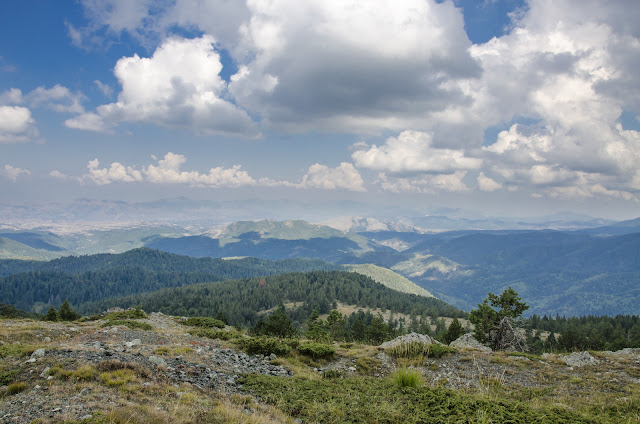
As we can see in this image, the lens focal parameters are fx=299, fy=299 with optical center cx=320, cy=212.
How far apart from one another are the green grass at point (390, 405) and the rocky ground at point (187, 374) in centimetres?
104

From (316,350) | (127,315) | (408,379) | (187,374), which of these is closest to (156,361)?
(187,374)

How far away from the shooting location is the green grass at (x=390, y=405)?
28.0 feet

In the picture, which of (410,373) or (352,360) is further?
(352,360)

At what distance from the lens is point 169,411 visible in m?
8.22

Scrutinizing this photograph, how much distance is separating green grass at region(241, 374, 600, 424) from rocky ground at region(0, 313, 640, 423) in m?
1.04

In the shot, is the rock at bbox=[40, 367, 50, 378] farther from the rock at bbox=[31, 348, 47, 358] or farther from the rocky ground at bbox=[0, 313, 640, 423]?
the rock at bbox=[31, 348, 47, 358]

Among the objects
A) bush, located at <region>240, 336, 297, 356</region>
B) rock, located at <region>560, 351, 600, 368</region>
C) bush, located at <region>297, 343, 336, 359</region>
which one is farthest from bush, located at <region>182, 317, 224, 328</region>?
rock, located at <region>560, 351, 600, 368</region>

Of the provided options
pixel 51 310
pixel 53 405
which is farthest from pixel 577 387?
pixel 51 310

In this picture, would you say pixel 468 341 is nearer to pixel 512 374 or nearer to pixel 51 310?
pixel 512 374

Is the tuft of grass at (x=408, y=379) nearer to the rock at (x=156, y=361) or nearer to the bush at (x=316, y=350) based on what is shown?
the bush at (x=316, y=350)

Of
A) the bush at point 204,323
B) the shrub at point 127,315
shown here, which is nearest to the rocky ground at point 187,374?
the bush at point 204,323

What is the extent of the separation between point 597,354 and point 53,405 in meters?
33.6

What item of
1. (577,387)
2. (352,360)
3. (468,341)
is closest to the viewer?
(577,387)

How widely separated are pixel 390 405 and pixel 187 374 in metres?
8.35
